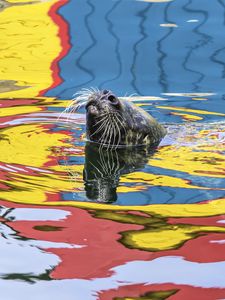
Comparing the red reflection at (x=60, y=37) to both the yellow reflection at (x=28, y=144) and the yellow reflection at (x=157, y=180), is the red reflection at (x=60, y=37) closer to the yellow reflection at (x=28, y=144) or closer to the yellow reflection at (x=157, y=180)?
the yellow reflection at (x=28, y=144)

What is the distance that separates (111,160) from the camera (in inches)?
194

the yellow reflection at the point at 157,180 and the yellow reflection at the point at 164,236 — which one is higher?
the yellow reflection at the point at 164,236

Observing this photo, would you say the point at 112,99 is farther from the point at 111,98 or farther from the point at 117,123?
the point at 117,123

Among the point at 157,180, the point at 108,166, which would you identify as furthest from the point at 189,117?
the point at 157,180

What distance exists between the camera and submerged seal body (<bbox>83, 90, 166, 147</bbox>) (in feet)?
16.8

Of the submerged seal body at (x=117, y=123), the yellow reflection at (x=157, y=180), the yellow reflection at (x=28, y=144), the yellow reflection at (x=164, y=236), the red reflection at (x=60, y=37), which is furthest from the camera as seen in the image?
the red reflection at (x=60, y=37)

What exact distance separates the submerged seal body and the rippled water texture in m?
0.10

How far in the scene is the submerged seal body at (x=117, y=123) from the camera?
5125 millimetres

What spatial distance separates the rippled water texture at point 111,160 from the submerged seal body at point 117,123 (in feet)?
0.33

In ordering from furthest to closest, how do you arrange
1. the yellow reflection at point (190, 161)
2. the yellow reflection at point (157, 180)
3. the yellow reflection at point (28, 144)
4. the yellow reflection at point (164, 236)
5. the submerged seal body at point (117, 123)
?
the submerged seal body at point (117, 123), the yellow reflection at point (28, 144), the yellow reflection at point (190, 161), the yellow reflection at point (157, 180), the yellow reflection at point (164, 236)

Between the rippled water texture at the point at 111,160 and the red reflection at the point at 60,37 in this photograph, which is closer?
the rippled water texture at the point at 111,160

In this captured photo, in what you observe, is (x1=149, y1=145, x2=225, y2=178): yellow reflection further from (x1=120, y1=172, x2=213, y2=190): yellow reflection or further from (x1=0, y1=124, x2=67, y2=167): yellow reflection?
(x1=0, y1=124, x2=67, y2=167): yellow reflection

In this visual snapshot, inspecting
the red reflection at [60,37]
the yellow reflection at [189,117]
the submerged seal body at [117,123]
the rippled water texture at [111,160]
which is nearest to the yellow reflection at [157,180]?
the rippled water texture at [111,160]

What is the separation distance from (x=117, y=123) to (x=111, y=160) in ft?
1.25
